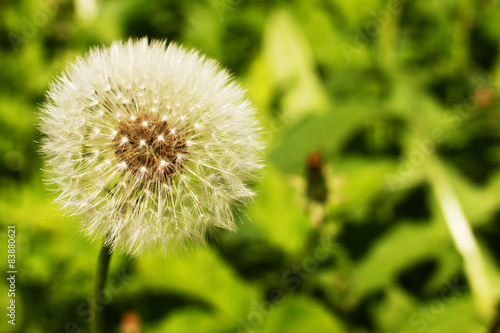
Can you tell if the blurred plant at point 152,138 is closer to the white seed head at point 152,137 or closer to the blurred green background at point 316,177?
the white seed head at point 152,137

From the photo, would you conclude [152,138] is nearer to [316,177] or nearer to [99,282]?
[99,282]

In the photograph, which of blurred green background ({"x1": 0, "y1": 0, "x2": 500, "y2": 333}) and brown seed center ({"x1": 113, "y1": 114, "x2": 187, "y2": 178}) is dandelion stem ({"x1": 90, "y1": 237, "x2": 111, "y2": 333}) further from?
blurred green background ({"x1": 0, "y1": 0, "x2": 500, "y2": 333})

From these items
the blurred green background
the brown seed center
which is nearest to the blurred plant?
the brown seed center

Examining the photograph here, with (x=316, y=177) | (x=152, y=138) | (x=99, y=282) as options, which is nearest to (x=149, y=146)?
(x=152, y=138)

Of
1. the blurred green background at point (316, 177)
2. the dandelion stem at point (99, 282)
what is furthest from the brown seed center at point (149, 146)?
the blurred green background at point (316, 177)

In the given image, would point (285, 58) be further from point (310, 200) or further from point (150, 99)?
point (150, 99)

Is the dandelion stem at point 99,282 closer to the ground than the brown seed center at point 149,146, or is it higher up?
closer to the ground

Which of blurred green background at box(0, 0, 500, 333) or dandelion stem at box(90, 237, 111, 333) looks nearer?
dandelion stem at box(90, 237, 111, 333)
